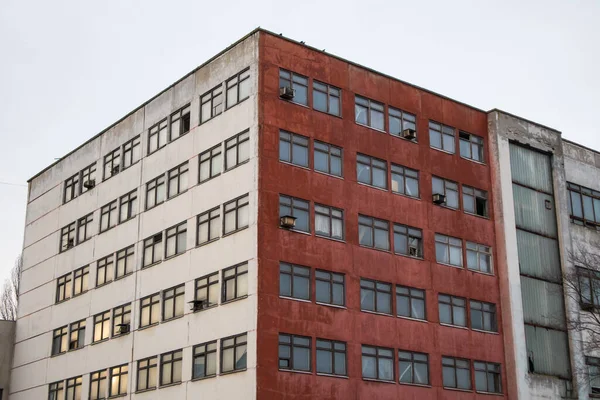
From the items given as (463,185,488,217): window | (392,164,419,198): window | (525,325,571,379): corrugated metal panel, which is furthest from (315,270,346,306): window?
(525,325,571,379): corrugated metal panel

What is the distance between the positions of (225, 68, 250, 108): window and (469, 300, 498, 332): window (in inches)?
667

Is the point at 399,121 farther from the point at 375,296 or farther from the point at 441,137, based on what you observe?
the point at 375,296

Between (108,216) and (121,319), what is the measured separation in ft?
23.3

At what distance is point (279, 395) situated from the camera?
40.2 m

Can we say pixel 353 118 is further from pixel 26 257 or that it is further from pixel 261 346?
pixel 26 257

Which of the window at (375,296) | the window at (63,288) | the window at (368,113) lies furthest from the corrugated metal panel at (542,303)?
the window at (63,288)

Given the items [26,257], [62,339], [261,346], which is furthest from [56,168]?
[261,346]

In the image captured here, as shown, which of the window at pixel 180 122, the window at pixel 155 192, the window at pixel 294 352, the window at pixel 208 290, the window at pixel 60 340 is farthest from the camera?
the window at pixel 60 340

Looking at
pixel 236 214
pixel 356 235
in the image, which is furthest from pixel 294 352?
pixel 356 235

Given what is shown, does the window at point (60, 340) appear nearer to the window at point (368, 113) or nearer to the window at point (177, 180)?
the window at point (177, 180)

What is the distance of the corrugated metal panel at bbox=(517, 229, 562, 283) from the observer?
52344 mm

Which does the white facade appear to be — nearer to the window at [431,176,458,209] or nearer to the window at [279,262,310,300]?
the window at [279,262,310,300]

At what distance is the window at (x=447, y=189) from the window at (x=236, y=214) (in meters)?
12.3

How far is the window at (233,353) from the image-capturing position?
41.2 meters
